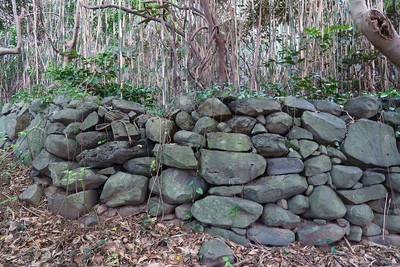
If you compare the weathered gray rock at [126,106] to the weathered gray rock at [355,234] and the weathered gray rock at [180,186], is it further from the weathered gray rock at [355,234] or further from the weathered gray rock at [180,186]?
the weathered gray rock at [355,234]

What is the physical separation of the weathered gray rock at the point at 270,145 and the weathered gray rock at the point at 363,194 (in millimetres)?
484

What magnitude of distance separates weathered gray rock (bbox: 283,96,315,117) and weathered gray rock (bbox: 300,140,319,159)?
0.68ft

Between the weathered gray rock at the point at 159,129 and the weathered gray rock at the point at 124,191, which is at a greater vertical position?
the weathered gray rock at the point at 159,129

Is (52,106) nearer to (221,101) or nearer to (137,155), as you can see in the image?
(137,155)

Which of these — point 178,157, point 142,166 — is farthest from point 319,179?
point 142,166

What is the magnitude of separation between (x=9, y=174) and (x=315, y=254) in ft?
7.74

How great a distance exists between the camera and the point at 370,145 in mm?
1984

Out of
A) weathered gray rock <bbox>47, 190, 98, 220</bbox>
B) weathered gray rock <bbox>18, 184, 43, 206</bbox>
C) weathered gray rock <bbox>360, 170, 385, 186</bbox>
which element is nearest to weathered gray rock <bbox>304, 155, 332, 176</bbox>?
weathered gray rock <bbox>360, 170, 385, 186</bbox>

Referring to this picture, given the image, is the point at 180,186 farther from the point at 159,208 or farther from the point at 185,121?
the point at 185,121

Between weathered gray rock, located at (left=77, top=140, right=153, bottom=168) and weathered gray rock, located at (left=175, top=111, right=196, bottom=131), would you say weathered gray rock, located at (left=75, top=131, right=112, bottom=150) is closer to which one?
weathered gray rock, located at (left=77, top=140, right=153, bottom=168)

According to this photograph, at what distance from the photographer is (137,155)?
203 centimetres

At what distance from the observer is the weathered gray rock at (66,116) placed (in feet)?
7.03

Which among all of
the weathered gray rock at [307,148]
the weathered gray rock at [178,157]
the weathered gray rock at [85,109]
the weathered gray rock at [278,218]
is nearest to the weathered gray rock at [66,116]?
the weathered gray rock at [85,109]

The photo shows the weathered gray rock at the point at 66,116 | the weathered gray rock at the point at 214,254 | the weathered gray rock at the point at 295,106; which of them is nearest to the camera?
the weathered gray rock at the point at 214,254
